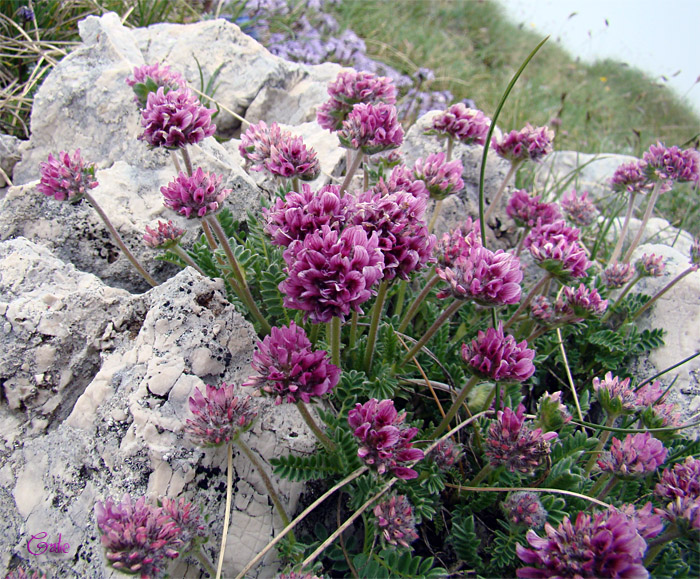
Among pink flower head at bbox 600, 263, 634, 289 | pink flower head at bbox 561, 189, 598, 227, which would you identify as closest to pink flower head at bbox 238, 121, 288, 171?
pink flower head at bbox 600, 263, 634, 289

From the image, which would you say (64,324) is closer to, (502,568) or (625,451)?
(502,568)

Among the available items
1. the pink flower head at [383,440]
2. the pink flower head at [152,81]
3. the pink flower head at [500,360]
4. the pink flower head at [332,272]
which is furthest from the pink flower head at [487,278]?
the pink flower head at [152,81]

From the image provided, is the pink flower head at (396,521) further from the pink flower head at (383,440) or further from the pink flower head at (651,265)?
the pink flower head at (651,265)

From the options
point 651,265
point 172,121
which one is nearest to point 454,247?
point 172,121

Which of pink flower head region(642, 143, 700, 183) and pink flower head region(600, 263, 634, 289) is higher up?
pink flower head region(642, 143, 700, 183)

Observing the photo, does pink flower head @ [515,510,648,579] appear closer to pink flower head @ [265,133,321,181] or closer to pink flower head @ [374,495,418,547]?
pink flower head @ [374,495,418,547]

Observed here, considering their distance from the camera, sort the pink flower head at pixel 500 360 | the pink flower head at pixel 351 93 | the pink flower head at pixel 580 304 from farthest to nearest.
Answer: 1. the pink flower head at pixel 351 93
2. the pink flower head at pixel 580 304
3. the pink flower head at pixel 500 360

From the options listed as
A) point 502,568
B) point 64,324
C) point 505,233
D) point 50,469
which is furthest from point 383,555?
point 505,233
